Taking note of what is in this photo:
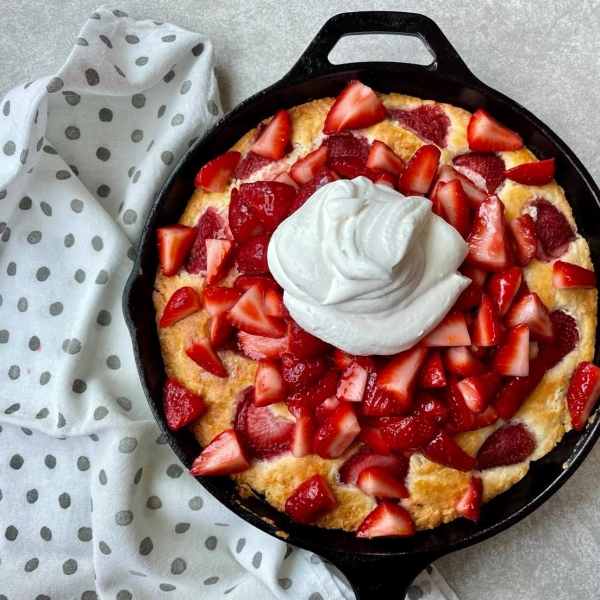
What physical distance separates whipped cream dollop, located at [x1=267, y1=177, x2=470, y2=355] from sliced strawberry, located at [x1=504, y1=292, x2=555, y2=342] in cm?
29

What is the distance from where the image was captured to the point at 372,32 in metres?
2.58

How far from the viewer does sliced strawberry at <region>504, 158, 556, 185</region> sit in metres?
2.54

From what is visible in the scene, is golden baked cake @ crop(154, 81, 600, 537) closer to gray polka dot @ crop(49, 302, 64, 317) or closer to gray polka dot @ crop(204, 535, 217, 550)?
gray polka dot @ crop(204, 535, 217, 550)

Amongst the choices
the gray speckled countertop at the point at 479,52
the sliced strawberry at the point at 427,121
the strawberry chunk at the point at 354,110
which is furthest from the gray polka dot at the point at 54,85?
the sliced strawberry at the point at 427,121

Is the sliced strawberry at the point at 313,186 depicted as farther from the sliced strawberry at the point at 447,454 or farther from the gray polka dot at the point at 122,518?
the gray polka dot at the point at 122,518

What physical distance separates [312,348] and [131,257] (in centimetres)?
94

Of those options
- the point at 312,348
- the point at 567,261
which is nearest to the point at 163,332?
the point at 312,348

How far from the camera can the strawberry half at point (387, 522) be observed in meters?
2.46

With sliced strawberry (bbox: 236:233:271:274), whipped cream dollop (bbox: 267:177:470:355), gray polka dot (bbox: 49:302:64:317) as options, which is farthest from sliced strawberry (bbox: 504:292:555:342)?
gray polka dot (bbox: 49:302:64:317)

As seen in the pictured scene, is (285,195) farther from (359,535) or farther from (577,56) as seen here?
(577,56)

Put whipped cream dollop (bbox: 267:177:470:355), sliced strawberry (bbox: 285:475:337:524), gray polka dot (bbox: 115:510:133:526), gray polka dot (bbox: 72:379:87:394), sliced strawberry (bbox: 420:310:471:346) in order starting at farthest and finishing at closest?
1. gray polka dot (bbox: 72:379:87:394)
2. gray polka dot (bbox: 115:510:133:526)
3. sliced strawberry (bbox: 285:475:337:524)
4. sliced strawberry (bbox: 420:310:471:346)
5. whipped cream dollop (bbox: 267:177:470:355)

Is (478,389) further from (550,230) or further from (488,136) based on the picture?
(488,136)

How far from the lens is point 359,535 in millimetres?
2527

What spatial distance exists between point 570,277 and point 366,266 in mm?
860
